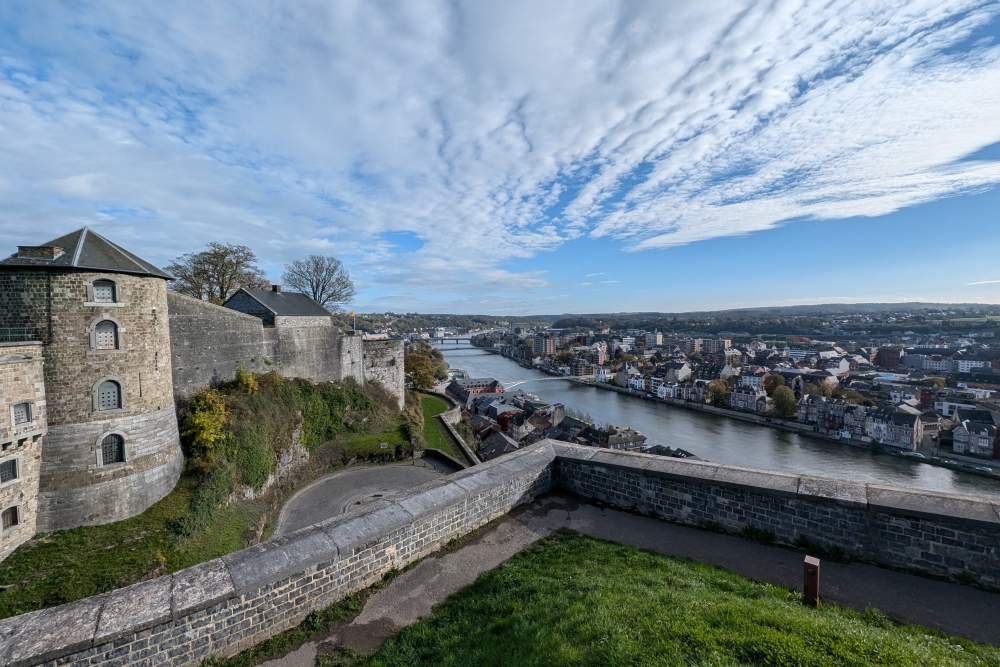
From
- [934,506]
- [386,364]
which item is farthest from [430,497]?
[386,364]

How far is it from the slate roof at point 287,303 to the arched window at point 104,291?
8214 millimetres

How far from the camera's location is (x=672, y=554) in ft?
13.9

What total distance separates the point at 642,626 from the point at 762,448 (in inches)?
1484

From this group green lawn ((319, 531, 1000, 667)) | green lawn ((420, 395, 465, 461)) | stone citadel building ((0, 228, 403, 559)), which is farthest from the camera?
green lawn ((420, 395, 465, 461))

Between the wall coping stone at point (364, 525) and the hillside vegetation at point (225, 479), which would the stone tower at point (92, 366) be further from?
the wall coping stone at point (364, 525)

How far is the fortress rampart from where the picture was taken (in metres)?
2.78

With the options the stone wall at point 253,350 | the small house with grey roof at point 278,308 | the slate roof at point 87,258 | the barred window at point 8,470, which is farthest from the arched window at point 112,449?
the small house with grey roof at point 278,308

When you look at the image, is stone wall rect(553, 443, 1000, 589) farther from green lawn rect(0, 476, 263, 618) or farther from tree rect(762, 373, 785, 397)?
tree rect(762, 373, 785, 397)

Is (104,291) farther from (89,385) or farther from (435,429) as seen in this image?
(435,429)

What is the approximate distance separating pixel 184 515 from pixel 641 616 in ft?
35.2

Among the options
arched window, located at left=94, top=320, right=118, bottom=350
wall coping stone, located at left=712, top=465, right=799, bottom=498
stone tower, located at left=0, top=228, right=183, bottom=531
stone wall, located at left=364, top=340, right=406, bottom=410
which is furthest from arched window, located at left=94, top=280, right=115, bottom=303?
stone wall, located at left=364, top=340, right=406, bottom=410

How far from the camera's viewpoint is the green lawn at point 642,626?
2341 mm

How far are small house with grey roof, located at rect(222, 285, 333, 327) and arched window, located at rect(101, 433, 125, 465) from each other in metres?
8.37

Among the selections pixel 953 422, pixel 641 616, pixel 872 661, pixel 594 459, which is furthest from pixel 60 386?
pixel 953 422
